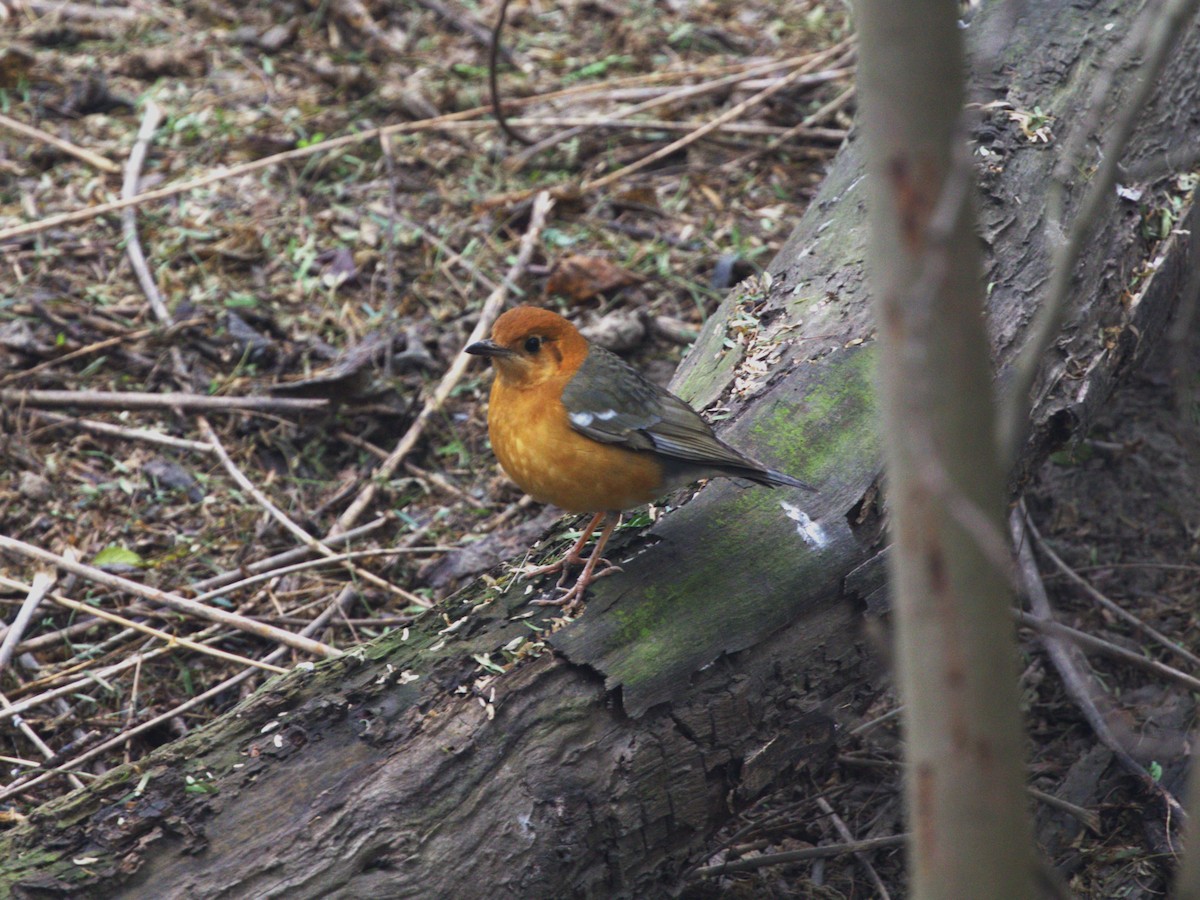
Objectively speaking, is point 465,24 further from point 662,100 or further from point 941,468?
point 941,468

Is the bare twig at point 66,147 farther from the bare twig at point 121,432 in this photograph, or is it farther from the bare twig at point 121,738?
the bare twig at point 121,738

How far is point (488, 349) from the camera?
3.71 metres

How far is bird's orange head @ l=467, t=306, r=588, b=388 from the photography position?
147 inches

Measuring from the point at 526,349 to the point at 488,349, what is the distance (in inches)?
5.1

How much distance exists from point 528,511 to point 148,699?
5.64ft

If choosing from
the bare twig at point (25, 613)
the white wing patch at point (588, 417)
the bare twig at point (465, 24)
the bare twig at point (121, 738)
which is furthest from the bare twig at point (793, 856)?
the bare twig at point (465, 24)

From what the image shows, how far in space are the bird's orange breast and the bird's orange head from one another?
4.0 inches

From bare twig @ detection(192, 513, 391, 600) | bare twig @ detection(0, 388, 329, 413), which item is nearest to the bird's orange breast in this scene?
bare twig @ detection(192, 513, 391, 600)

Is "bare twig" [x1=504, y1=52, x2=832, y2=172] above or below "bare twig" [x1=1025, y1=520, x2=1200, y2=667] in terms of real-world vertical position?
above

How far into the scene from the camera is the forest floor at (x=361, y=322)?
404 centimetres

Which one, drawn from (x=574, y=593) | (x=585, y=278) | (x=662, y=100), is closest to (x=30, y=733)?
(x=574, y=593)

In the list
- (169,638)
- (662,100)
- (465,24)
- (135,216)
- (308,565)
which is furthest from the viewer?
(465,24)

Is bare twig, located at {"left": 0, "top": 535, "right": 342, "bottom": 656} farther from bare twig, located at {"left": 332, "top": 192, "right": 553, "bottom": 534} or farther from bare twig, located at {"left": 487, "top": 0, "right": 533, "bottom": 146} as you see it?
bare twig, located at {"left": 487, "top": 0, "right": 533, "bottom": 146}

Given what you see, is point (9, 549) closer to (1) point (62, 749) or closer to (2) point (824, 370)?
(1) point (62, 749)
